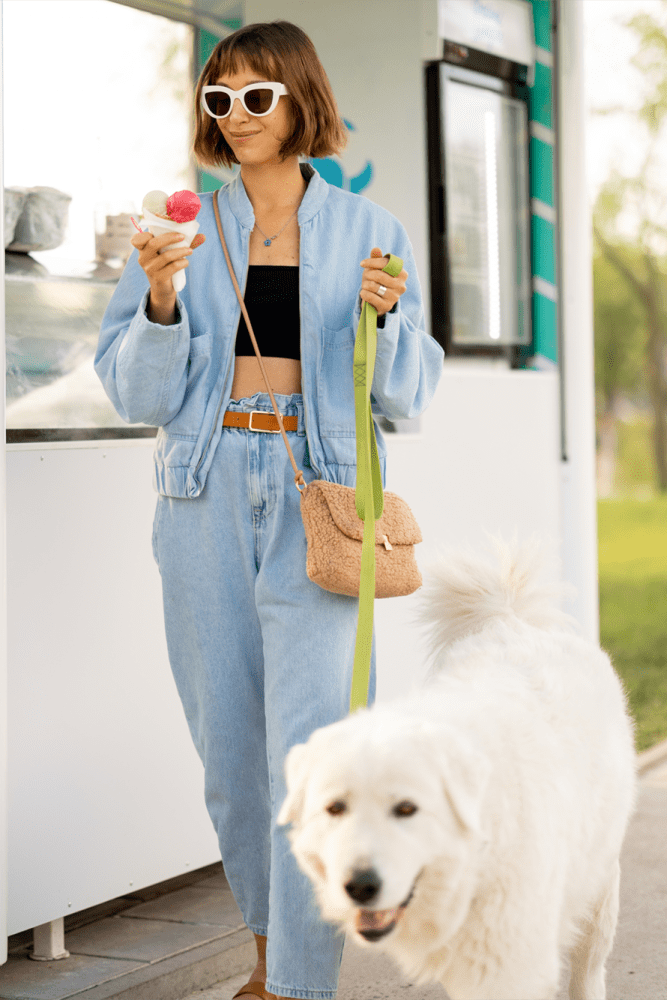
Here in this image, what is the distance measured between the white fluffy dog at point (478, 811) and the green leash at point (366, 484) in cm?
16

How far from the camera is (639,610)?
11727 millimetres

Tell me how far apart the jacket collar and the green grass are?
4.89 feet

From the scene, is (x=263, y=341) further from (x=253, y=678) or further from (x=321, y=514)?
(x=253, y=678)

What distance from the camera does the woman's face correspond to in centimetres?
258

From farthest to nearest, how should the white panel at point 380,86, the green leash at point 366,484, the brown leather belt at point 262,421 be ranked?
the white panel at point 380,86, the brown leather belt at point 262,421, the green leash at point 366,484

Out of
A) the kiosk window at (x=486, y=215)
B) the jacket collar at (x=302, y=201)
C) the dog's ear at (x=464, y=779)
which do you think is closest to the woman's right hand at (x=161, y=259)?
the jacket collar at (x=302, y=201)

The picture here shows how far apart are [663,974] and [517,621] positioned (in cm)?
126

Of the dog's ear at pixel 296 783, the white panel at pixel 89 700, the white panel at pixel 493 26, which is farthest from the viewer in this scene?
the white panel at pixel 493 26

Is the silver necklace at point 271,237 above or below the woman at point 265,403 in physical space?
above

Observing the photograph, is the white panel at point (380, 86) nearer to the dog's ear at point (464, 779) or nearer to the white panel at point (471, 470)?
the white panel at point (471, 470)

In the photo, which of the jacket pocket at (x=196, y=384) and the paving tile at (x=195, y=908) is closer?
the jacket pocket at (x=196, y=384)

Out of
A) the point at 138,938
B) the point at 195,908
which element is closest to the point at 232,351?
the point at 138,938

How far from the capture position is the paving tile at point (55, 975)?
9.90 feet

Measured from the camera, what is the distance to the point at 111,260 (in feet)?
12.0
